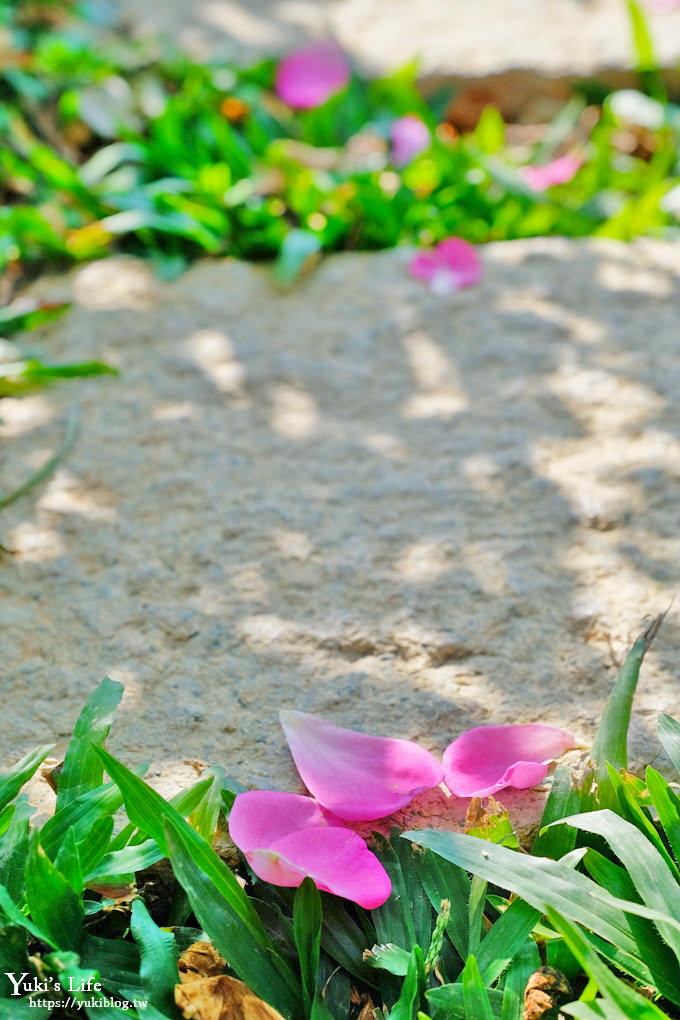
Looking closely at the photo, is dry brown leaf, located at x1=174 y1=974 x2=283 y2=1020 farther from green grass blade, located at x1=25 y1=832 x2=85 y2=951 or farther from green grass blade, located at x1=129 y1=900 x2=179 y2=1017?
green grass blade, located at x1=25 y1=832 x2=85 y2=951

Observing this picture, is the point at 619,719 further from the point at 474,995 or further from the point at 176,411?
the point at 176,411

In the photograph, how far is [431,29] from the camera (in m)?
3.50

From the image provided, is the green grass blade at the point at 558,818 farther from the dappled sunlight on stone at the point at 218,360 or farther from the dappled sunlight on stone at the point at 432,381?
the dappled sunlight on stone at the point at 218,360

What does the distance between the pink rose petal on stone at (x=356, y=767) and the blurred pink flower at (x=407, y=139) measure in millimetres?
2039

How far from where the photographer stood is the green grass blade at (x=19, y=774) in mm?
1183

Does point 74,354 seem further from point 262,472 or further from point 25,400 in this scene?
point 262,472

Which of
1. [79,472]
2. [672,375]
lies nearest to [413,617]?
[79,472]

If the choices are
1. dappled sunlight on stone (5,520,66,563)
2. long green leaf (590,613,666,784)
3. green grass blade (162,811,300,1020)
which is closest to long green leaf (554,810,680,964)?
long green leaf (590,613,666,784)

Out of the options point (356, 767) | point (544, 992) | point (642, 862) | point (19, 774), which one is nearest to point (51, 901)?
point (19, 774)

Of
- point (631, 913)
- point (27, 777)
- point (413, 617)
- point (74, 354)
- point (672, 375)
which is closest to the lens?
point (631, 913)

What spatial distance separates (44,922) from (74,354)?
143 cm

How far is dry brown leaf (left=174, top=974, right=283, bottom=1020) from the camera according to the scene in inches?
39.4

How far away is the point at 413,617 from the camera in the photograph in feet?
5.06

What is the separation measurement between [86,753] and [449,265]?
5.28 feet
